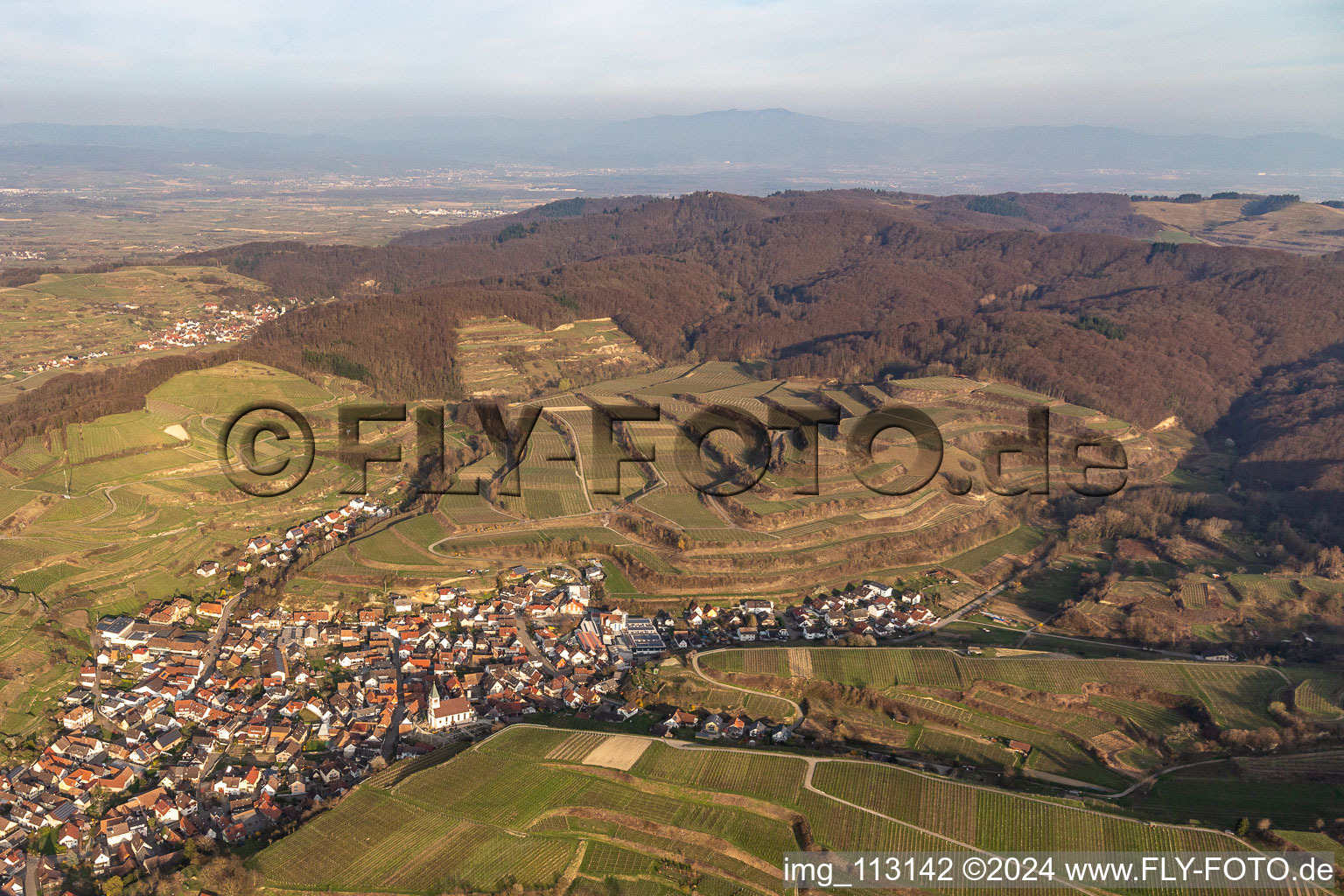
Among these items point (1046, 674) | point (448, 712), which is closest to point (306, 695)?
point (448, 712)

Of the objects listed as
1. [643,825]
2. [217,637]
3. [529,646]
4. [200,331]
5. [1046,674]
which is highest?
[200,331]

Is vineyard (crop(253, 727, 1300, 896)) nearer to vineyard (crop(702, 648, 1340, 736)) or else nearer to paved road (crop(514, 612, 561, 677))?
vineyard (crop(702, 648, 1340, 736))

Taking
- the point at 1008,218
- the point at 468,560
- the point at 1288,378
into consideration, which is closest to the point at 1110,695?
the point at 468,560

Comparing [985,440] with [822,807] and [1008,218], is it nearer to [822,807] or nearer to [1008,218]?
[822,807]

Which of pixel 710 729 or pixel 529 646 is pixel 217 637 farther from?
pixel 710 729

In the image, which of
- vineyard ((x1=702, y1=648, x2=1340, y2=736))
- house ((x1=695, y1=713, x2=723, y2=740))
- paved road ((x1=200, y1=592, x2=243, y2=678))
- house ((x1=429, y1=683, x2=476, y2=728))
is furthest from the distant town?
vineyard ((x1=702, y1=648, x2=1340, y2=736))

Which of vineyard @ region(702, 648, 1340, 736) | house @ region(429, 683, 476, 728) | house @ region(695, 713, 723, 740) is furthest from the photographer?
vineyard @ region(702, 648, 1340, 736)
